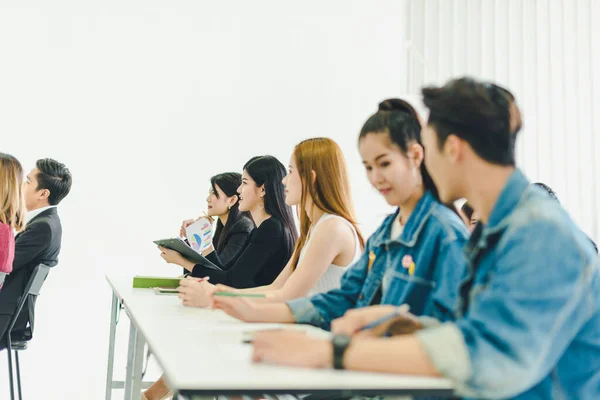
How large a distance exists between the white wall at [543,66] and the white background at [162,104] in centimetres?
1

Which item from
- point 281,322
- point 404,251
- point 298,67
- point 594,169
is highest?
point 298,67

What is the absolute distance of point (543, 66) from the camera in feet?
14.5

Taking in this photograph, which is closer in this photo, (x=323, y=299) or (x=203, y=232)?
(x=323, y=299)

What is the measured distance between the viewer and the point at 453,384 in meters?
0.98

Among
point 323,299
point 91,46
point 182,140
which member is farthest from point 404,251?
point 91,46

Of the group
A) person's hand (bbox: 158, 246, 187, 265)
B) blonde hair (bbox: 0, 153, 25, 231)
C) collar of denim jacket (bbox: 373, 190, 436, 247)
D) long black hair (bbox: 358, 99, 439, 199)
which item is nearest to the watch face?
collar of denim jacket (bbox: 373, 190, 436, 247)

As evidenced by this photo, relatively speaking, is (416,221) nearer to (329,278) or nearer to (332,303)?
(332,303)

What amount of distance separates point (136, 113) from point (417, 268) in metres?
3.16

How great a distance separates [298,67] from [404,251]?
3.24 metres

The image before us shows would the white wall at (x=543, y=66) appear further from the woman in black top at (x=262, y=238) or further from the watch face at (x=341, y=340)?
the watch face at (x=341, y=340)

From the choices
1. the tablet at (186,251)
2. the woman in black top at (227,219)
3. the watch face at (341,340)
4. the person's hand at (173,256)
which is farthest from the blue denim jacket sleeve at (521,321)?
the woman in black top at (227,219)

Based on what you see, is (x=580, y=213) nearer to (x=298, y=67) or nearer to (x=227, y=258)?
(x=298, y=67)

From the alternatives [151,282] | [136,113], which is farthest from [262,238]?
[136,113]

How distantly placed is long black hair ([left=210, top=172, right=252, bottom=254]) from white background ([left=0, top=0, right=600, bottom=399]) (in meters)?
0.76
